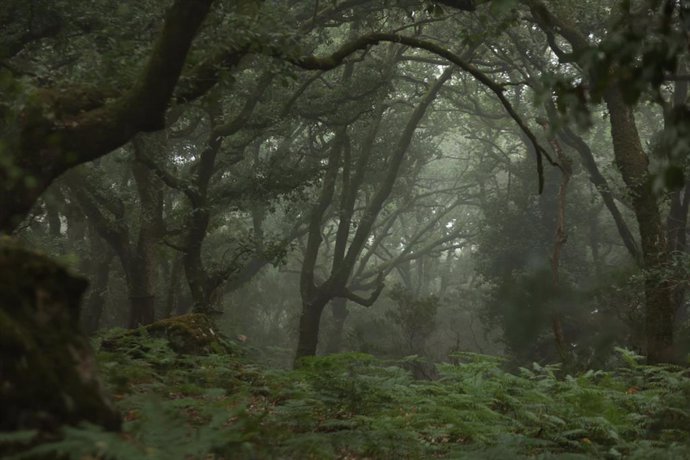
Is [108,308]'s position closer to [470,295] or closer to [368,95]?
[368,95]

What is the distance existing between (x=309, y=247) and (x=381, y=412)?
12.9m

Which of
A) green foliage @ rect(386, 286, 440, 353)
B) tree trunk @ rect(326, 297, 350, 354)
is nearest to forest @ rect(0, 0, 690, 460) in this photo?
green foliage @ rect(386, 286, 440, 353)

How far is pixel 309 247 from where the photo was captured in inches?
762

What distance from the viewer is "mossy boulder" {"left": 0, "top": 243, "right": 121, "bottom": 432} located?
296cm

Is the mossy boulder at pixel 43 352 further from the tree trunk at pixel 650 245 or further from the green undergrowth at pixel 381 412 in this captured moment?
the tree trunk at pixel 650 245

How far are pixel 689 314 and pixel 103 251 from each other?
20.1 meters

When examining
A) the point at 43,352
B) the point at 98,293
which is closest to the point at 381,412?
the point at 43,352

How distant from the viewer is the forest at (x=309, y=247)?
316cm

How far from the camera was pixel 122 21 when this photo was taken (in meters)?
11.4

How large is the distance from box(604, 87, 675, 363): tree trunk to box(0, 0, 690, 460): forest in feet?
0.15

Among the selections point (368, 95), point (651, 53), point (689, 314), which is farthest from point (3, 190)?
point (689, 314)

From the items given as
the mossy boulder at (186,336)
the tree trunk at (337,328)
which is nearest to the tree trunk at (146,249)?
the mossy boulder at (186,336)

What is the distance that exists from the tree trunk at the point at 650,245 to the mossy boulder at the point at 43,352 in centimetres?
923

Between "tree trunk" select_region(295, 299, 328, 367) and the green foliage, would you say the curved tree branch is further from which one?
the green foliage
